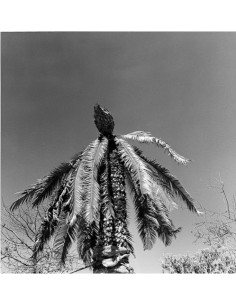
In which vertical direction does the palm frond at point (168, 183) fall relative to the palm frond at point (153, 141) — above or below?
below

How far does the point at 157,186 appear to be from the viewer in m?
10.2

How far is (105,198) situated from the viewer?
9359mm

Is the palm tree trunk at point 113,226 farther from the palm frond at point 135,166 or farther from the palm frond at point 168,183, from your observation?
the palm frond at point 168,183

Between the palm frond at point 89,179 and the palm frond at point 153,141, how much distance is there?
2.69 feet

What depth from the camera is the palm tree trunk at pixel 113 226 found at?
8.64 metres

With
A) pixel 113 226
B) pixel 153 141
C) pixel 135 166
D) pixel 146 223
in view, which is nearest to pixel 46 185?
pixel 113 226

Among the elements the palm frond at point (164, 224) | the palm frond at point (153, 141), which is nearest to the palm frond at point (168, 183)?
the palm frond at point (153, 141)

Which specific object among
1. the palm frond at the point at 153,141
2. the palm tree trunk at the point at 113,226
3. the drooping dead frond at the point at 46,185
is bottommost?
the palm tree trunk at the point at 113,226

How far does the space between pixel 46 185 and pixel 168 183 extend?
3379 mm

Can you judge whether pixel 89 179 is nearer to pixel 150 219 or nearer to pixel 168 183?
pixel 150 219

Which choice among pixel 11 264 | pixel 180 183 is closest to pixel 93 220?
pixel 180 183

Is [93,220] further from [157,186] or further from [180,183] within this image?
[180,183]

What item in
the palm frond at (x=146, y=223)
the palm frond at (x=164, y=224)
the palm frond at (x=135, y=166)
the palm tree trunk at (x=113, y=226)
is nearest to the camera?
the palm tree trunk at (x=113, y=226)
